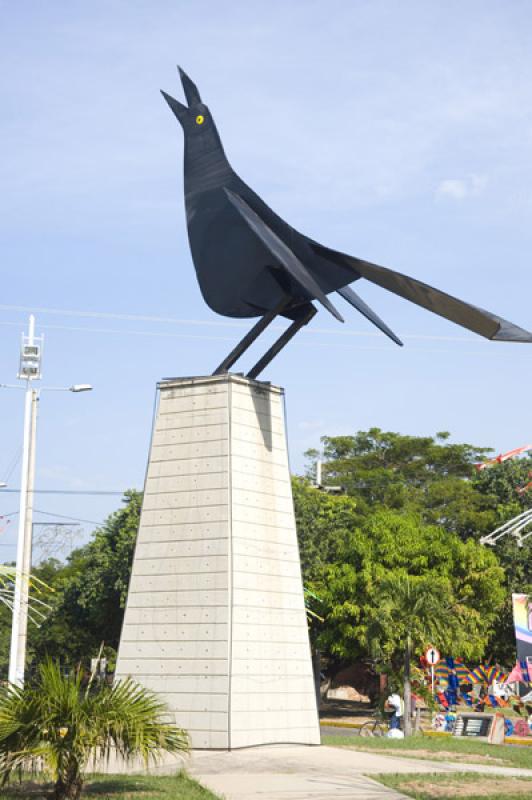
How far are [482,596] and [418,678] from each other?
833 centimetres

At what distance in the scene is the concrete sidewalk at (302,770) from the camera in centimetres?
1355

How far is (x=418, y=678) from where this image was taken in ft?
110

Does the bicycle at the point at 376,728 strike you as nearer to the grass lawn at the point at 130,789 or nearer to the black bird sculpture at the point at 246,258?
the black bird sculpture at the point at 246,258

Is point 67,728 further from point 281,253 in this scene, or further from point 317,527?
point 317,527

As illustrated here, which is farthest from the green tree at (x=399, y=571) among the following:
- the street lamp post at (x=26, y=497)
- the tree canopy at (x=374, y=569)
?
the street lamp post at (x=26, y=497)

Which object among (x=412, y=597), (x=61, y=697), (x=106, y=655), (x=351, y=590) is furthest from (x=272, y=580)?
(x=106, y=655)

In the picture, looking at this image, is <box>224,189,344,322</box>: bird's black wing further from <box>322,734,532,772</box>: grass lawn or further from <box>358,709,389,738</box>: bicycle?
<box>358,709,389,738</box>: bicycle

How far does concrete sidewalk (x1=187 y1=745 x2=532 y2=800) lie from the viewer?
44.5 feet

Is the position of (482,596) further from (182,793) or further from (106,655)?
(182,793)

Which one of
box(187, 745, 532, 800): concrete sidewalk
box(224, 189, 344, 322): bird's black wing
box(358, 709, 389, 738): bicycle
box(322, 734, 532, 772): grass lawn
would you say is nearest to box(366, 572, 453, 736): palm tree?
box(358, 709, 389, 738): bicycle

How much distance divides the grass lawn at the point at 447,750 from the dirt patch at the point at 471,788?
96.9 inches

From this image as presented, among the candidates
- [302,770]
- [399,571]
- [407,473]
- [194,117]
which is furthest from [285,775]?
[407,473]

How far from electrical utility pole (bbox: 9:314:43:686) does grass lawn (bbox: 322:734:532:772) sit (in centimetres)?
872

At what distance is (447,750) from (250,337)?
327 inches
